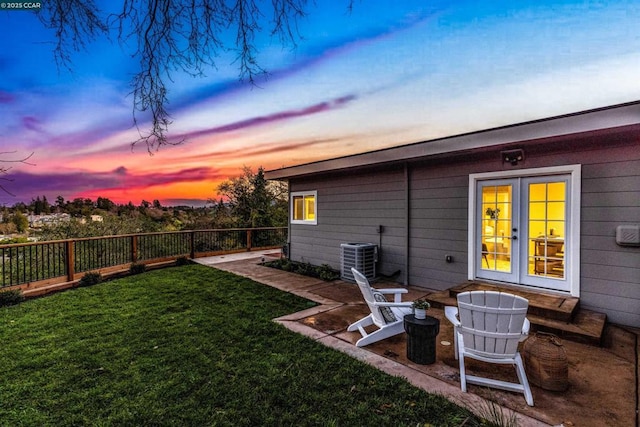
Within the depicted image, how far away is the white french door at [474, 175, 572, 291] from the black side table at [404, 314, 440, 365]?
99.7 inches

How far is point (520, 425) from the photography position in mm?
2053

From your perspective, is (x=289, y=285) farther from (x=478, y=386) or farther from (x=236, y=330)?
(x=478, y=386)

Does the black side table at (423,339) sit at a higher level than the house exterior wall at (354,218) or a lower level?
lower

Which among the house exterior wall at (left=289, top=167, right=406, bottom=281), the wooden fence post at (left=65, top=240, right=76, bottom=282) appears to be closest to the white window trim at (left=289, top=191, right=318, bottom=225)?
the house exterior wall at (left=289, top=167, right=406, bottom=281)

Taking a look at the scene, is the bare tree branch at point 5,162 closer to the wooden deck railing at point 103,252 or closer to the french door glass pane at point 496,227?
the french door glass pane at point 496,227

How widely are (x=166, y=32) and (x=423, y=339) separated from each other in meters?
3.11

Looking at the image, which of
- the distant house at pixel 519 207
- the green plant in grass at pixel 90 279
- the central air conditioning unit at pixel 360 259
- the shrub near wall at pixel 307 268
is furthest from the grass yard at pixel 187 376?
the distant house at pixel 519 207

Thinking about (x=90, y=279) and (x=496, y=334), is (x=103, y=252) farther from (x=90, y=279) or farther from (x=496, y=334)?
(x=496, y=334)

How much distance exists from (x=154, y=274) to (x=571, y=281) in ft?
26.4

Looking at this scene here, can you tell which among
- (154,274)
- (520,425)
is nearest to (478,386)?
(520,425)

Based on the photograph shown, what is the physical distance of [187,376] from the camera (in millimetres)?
2709

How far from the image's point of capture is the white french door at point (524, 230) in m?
4.24

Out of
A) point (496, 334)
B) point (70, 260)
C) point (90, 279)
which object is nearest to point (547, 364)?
point (496, 334)

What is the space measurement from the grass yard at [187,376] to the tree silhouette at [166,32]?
1975 millimetres
